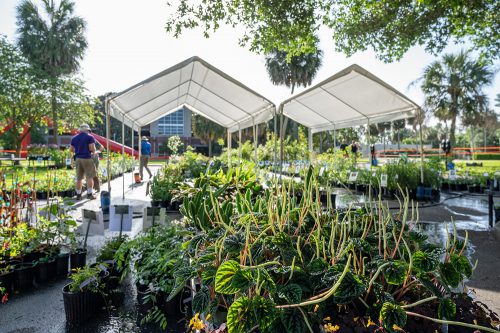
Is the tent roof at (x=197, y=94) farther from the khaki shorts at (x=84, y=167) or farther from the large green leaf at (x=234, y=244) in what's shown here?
the large green leaf at (x=234, y=244)

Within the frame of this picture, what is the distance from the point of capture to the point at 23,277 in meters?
3.50

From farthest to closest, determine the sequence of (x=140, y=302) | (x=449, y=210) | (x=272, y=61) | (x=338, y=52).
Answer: (x=272, y=61) < (x=338, y=52) < (x=449, y=210) < (x=140, y=302)

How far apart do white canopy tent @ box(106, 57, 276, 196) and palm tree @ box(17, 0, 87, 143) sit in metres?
20.5

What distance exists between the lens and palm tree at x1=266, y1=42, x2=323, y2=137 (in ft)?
107

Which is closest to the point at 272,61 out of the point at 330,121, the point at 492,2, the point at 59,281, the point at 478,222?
the point at 330,121

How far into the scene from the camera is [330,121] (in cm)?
1280

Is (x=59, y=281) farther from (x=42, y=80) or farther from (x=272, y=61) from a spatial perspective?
(x=272, y=61)

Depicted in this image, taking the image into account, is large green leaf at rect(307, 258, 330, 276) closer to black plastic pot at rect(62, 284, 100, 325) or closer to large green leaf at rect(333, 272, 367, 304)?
large green leaf at rect(333, 272, 367, 304)

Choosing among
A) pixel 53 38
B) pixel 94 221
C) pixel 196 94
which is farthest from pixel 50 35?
pixel 94 221

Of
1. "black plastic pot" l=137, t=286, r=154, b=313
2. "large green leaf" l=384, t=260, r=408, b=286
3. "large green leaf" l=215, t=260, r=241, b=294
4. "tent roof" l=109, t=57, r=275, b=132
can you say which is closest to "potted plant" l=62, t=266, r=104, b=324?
"black plastic pot" l=137, t=286, r=154, b=313

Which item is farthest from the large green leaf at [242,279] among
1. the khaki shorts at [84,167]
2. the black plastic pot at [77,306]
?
the khaki shorts at [84,167]

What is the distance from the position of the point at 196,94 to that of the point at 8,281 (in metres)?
8.81

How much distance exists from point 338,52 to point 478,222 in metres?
5.90

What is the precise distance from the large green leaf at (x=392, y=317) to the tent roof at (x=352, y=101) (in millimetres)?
6405
